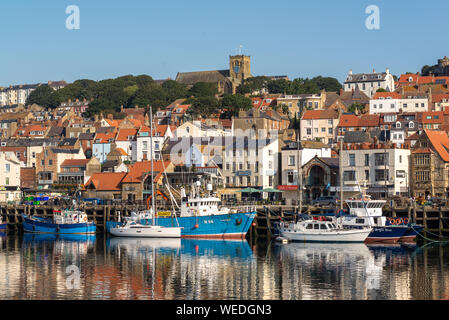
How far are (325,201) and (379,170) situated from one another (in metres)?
9.58

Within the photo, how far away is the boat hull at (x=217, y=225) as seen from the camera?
241 ft

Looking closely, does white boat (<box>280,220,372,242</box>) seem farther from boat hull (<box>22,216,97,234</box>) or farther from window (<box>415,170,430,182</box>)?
boat hull (<box>22,216,97,234</box>)

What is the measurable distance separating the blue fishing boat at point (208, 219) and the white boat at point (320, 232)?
466 centimetres

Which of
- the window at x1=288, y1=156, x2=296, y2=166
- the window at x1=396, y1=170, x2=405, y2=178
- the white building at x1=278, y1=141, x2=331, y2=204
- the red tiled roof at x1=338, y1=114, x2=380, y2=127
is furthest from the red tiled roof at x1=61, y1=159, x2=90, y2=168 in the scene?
the window at x1=396, y1=170, x2=405, y2=178

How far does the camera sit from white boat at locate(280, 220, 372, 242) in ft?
225

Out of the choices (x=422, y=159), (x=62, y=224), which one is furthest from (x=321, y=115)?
(x=62, y=224)

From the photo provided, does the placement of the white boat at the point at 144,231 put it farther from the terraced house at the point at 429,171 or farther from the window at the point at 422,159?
the window at the point at 422,159

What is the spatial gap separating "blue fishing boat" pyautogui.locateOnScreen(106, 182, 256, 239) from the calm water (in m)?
2.82

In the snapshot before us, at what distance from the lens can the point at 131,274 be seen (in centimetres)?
5084

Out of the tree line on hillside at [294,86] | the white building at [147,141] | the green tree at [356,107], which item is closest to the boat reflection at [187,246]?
the white building at [147,141]

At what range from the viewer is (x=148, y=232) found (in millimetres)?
75750

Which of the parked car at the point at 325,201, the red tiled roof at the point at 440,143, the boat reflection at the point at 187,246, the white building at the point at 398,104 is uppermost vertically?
the white building at the point at 398,104
